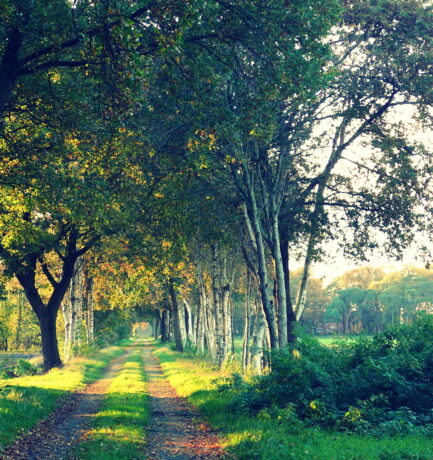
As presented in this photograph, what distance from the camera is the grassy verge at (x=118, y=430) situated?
9367 millimetres

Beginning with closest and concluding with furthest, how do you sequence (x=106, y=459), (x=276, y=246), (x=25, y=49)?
(x=106, y=459) → (x=25, y=49) → (x=276, y=246)

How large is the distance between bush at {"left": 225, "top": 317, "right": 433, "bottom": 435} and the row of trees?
15.8 feet

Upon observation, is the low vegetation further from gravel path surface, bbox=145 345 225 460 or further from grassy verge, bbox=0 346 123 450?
grassy verge, bbox=0 346 123 450

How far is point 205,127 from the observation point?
13078 mm

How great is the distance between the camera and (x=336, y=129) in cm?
2106

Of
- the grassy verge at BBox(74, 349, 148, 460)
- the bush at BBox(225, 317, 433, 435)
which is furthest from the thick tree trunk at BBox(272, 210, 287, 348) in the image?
the grassy verge at BBox(74, 349, 148, 460)

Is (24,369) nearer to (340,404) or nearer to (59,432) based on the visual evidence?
(59,432)

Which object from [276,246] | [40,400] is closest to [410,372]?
[276,246]

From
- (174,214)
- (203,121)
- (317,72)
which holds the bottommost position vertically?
(174,214)

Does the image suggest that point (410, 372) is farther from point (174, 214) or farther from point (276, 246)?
point (174, 214)

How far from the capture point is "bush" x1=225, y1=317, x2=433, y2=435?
10828mm

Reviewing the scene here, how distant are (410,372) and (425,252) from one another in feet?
33.4

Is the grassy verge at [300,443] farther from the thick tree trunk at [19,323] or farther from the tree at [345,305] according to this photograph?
the tree at [345,305]

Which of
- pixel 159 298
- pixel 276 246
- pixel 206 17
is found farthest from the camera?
pixel 159 298
